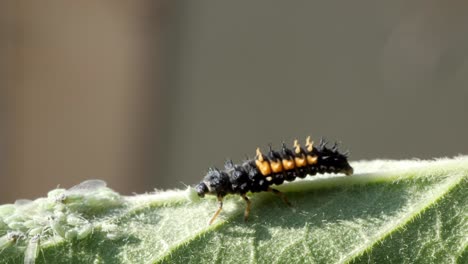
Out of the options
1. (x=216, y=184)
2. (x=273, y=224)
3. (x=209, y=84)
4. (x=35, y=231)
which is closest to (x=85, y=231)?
(x=35, y=231)

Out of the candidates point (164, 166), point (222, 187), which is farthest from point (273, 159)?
point (164, 166)

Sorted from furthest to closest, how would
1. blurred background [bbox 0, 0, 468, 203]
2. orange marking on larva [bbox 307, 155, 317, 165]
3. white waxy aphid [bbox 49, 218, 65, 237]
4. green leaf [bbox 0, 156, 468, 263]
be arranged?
blurred background [bbox 0, 0, 468, 203]
orange marking on larva [bbox 307, 155, 317, 165]
white waxy aphid [bbox 49, 218, 65, 237]
green leaf [bbox 0, 156, 468, 263]

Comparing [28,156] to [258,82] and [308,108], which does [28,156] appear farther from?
[308,108]

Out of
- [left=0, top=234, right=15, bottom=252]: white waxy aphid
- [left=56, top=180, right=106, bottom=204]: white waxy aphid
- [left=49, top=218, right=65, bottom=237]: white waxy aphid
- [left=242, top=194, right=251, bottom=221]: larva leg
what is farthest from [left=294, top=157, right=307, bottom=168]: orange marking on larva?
[left=0, top=234, right=15, bottom=252]: white waxy aphid

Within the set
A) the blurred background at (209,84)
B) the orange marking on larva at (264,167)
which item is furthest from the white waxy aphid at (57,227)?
the blurred background at (209,84)

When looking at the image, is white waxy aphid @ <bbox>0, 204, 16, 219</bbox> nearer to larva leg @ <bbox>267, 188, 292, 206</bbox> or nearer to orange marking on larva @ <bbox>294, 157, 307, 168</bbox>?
larva leg @ <bbox>267, 188, 292, 206</bbox>

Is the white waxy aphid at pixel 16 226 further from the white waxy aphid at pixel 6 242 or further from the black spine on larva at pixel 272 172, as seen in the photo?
the black spine on larva at pixel 272 172
